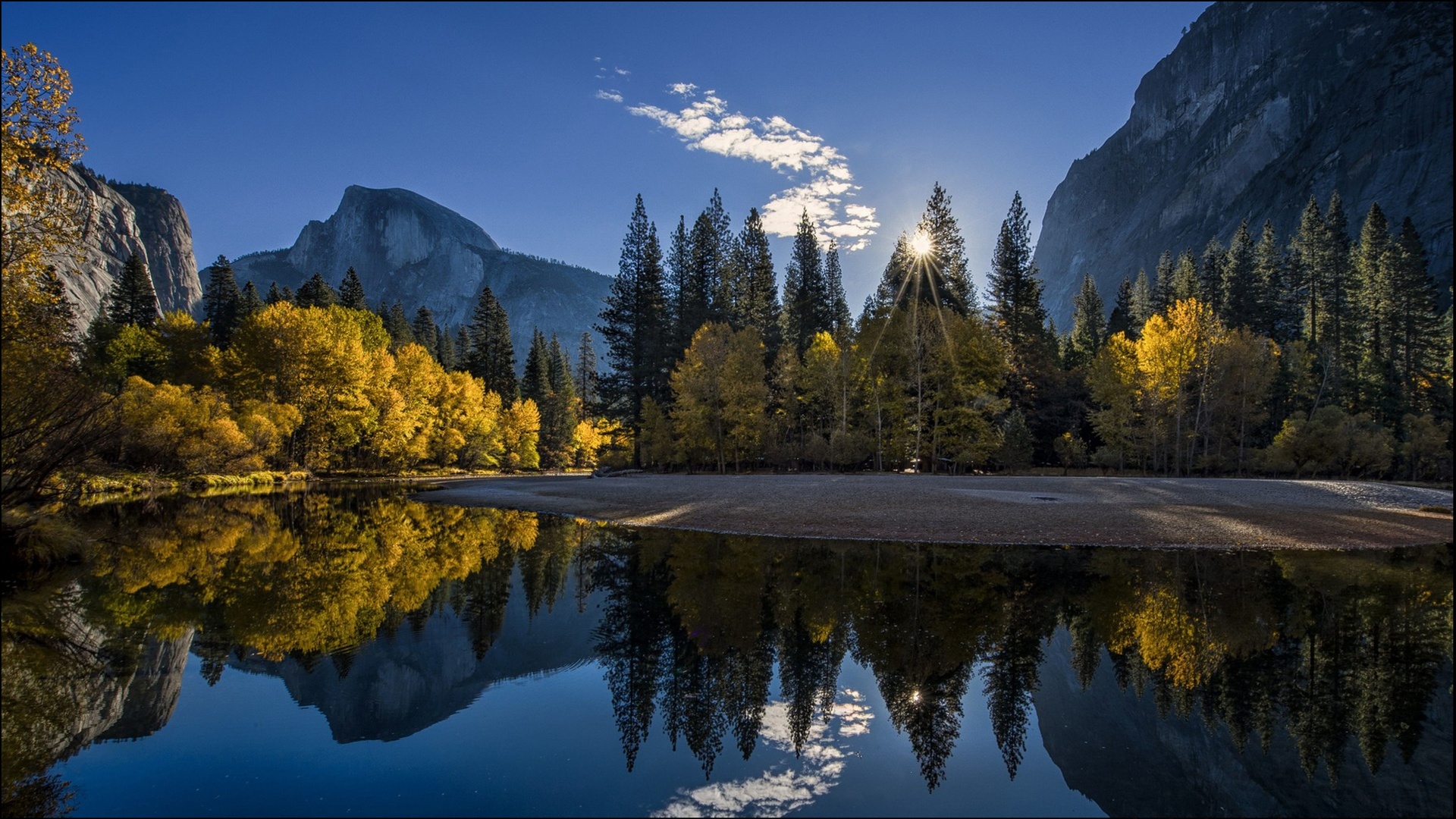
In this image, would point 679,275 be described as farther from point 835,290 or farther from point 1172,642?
point 1172,642

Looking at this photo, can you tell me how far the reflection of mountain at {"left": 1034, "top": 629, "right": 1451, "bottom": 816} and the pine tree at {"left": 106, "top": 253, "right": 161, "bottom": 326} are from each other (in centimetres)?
8146

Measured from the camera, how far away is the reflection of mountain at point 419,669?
688 cm

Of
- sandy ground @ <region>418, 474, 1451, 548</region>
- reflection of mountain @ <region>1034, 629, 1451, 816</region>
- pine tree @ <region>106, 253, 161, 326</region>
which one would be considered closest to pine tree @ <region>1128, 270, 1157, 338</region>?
sandy ground @ <region>418, 474, 1451, 548</region>

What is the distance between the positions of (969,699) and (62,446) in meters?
18.5

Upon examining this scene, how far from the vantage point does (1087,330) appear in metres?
72.8

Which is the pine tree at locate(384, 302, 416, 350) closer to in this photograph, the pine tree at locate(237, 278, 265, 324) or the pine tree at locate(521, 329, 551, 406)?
the pine tree at locate(237, 278, 265, 324)

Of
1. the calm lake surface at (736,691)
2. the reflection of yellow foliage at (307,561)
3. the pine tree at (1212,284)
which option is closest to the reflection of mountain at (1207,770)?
the calm lake surface at (736,691)

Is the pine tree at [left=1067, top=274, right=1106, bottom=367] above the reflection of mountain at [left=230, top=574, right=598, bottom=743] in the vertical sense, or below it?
above

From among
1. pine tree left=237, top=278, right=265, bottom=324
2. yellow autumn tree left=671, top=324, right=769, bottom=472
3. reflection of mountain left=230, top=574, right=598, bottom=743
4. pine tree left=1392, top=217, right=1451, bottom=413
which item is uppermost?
pine tree left=237, top=278, right=265, bottom=324

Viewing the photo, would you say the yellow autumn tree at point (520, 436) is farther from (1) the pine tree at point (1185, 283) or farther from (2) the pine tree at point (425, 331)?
(1) the pine tree at point (1185, 283)

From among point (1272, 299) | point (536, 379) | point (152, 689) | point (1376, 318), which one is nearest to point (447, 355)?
point (536, 379)

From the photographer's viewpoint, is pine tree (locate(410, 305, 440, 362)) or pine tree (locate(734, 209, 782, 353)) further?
pine tree (locate(410, 305, 440, 362))

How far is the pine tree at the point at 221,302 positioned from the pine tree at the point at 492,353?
23.2 m

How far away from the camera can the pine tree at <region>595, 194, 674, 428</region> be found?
5131cm
